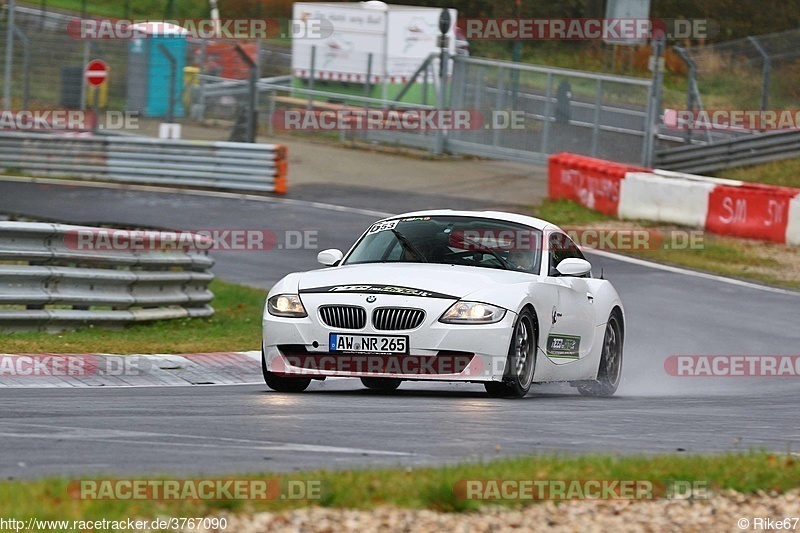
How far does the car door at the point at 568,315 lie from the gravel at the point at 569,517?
14.2ft

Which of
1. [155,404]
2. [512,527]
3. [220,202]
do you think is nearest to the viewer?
[512,527]

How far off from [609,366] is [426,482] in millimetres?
6210

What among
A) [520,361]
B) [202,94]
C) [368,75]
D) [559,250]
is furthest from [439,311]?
[368,75]

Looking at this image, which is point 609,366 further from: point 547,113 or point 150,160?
point 547,113

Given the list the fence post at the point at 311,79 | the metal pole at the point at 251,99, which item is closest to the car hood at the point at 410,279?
the metal pole at the point at 251,99

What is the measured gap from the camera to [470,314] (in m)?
9.62

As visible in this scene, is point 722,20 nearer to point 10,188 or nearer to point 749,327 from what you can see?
point 10,188

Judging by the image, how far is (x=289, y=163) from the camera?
32.2 m

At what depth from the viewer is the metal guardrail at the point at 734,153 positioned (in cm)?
2945

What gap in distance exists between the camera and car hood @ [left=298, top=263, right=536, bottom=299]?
9734 millimetres

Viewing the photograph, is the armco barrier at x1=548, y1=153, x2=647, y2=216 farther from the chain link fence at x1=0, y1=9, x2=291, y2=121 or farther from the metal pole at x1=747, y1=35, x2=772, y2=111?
the chain link fence at x1=0, y1=9, x2=291, y2=121

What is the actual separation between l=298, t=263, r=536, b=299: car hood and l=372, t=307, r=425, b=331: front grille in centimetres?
13

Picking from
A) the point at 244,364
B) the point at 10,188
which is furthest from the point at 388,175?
the point at 244,364

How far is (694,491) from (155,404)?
157 inches
